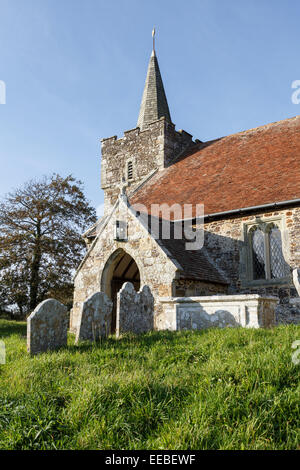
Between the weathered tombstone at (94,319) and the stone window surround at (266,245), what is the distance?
5.63 meters

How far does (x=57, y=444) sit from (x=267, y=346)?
268 cm

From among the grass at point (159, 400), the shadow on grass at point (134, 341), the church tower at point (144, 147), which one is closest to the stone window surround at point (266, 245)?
the shadow on grass at point (134, 341)

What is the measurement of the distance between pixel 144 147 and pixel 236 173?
22.0 ft

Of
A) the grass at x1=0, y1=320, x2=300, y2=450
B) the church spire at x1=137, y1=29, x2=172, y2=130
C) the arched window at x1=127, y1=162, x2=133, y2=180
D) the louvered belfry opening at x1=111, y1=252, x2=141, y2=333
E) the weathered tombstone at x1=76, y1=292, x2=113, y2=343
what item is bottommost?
the grass at x1=0, y1=320, x2=300, y2=450

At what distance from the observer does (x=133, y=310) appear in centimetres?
742

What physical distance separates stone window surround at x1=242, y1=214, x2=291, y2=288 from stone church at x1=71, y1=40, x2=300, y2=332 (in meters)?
0.03

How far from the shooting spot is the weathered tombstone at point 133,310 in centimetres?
710

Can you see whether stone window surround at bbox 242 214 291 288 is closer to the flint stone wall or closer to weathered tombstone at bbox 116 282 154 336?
the flint stone wall

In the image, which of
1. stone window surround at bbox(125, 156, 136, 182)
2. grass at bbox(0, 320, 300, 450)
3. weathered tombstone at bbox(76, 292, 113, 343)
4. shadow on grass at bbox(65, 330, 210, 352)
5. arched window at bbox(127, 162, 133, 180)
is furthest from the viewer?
arched window at bbox(127, 162, 133, 180)

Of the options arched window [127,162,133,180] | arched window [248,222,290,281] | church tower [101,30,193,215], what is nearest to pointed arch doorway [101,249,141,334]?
arched window [248,222,290,281]

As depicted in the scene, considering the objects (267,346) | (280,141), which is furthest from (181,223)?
(267,346)

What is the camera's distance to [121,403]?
142 inches

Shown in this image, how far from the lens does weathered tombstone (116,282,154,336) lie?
710 cm
